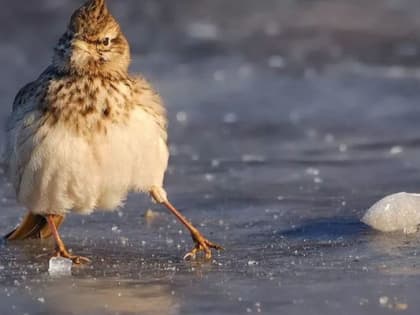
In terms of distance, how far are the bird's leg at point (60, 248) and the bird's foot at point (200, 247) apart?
1.55ft

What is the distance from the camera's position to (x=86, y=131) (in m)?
5.84

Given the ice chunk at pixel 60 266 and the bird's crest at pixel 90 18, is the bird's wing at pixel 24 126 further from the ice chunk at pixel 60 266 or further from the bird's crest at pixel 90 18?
the ice chunk at pixel 60 266

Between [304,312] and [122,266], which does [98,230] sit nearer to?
[122,266]

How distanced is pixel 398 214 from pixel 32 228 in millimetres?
1814

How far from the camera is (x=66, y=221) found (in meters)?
7.08

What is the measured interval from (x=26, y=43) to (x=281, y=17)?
2.62 m

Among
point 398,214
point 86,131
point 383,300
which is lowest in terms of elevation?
point 383,300

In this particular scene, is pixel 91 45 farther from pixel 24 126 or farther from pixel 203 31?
pixel 203 31

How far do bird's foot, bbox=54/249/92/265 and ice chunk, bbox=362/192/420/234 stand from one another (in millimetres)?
1409

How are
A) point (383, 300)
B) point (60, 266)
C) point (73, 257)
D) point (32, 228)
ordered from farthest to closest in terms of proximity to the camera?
1. point (32, 228)
2. point (73, 257)
3. point (60, 266)
4. point (383, 300)

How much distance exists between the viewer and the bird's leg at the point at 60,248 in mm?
5926

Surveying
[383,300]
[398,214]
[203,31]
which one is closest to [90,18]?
[398,214]

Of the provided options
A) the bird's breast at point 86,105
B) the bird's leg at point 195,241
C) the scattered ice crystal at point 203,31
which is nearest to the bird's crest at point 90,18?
the bird's breast at point 86,105

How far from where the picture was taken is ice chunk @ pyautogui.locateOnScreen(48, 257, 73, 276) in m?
5.60
